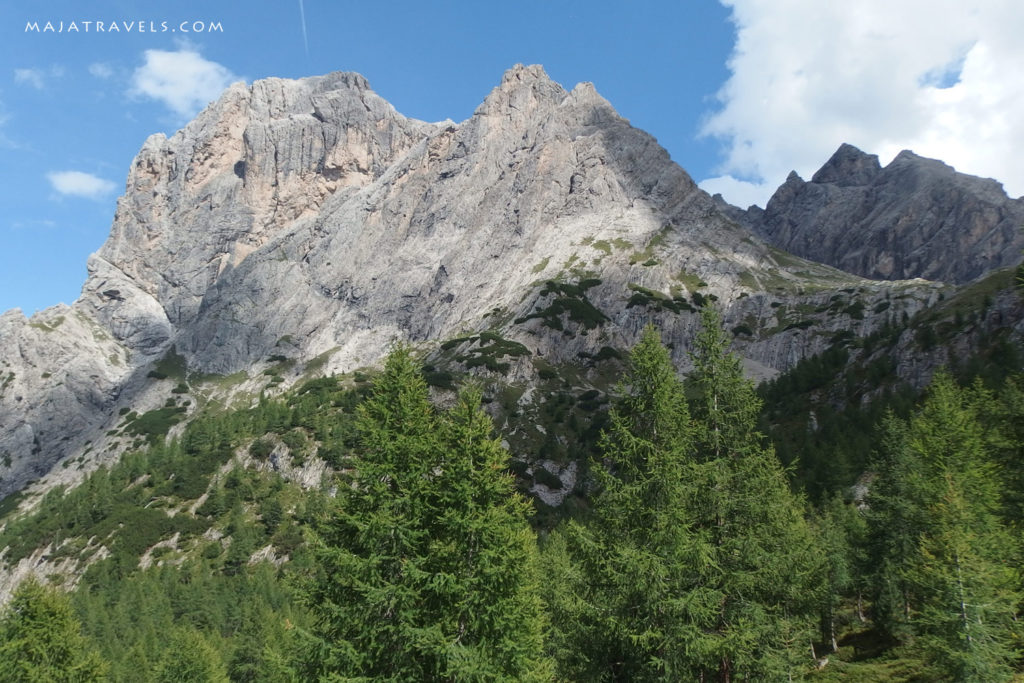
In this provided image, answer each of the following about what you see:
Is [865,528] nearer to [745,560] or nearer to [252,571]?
[745,560]

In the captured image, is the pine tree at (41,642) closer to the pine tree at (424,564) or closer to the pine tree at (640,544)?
the pine tree at (424,564)

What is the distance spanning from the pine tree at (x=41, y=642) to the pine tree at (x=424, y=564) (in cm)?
2111

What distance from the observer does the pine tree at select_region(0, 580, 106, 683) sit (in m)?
28.1

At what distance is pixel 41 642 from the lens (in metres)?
28.7

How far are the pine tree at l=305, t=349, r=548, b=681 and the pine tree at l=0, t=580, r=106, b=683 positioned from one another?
2111 centimetres

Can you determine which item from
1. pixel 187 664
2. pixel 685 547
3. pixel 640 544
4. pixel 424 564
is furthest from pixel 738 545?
pixel 187 664

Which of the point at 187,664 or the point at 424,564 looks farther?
the point at 187,664

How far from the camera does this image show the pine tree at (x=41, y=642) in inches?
1106

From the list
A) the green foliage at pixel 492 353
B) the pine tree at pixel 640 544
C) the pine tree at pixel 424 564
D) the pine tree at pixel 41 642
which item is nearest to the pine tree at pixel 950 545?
the pine tree at pixel 640 544

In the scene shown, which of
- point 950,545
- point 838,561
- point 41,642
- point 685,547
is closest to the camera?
point 685,547

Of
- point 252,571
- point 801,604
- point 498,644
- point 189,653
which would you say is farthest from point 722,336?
point 252,571

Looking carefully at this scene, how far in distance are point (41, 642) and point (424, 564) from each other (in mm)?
24664

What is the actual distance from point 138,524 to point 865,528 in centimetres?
13480

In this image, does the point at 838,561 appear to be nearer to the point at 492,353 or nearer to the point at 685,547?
the point at 685,547
